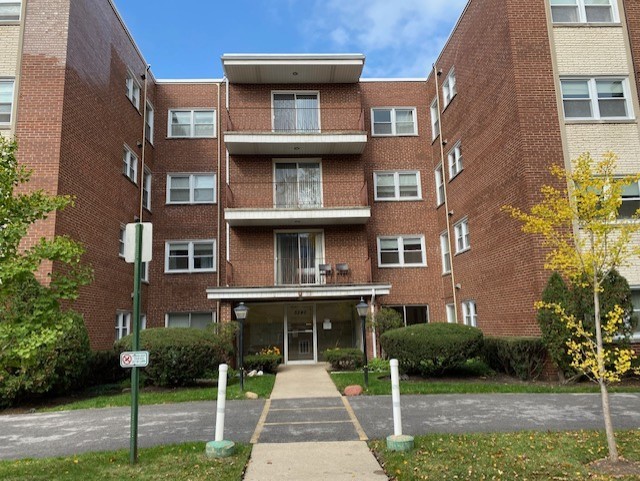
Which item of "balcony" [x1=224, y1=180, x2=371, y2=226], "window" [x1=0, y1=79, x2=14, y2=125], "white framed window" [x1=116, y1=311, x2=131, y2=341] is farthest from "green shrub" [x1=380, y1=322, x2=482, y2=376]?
"window" [x1=0, y1=79, x2=14, y2=125]

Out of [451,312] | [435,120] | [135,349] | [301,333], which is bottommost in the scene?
[301,333]

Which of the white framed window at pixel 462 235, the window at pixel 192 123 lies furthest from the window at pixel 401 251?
the window at pixel 192 123

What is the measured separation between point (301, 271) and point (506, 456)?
44.9 feet

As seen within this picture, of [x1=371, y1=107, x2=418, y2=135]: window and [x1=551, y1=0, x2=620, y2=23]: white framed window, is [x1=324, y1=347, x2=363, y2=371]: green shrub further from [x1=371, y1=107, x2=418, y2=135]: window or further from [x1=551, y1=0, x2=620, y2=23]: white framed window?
[x1=551, y1=0, x2=620, y2=23]: white framed window

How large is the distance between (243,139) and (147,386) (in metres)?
9.88

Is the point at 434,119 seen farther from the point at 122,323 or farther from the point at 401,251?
the point at 122,323

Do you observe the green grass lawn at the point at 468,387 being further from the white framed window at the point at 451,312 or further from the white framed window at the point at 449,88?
the white framed window at the point at 449,88

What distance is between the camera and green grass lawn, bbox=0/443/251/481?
559cm

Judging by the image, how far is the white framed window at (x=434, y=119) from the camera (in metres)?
21.0

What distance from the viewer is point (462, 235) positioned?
18562 millimetres

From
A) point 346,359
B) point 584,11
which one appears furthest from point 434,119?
point 346,359

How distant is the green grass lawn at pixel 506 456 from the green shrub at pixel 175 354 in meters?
7.24

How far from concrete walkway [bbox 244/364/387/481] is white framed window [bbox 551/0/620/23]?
529 inches

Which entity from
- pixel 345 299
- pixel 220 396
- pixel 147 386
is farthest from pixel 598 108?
pixel 147 386
